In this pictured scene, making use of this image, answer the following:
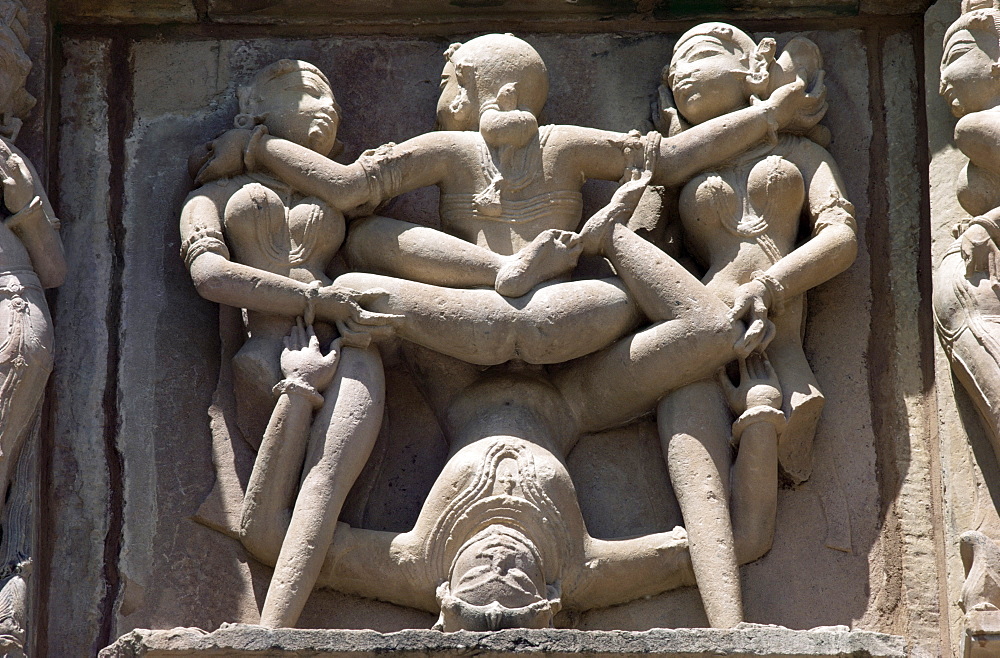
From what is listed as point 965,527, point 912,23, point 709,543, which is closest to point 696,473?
point 709,543

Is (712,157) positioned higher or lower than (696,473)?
higher

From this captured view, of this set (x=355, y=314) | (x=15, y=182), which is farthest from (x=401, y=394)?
(x=15, y=182)

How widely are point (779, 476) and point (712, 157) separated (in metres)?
1.14

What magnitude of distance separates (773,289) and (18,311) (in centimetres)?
246

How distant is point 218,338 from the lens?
7148 millimetres

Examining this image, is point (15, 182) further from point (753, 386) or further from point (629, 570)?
point (753, 386)

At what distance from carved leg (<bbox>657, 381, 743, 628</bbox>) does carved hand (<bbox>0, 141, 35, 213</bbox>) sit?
221 cm

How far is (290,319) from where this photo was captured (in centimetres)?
692

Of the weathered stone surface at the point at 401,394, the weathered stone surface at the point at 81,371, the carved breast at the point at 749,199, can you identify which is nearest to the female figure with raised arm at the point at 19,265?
the weathered stone surface at the point at 81,371

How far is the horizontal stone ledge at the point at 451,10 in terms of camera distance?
25.2 feet

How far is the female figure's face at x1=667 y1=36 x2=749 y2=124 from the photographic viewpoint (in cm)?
732

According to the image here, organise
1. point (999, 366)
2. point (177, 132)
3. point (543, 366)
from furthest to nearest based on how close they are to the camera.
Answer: point (177, 132) → point (543, 366) → point (999, 366)

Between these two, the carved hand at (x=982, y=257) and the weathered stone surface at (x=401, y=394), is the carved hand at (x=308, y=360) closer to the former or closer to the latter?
the weathered stone surface at (x=401, y=394)

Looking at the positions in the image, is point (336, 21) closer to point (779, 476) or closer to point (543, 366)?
point (543, 366)
